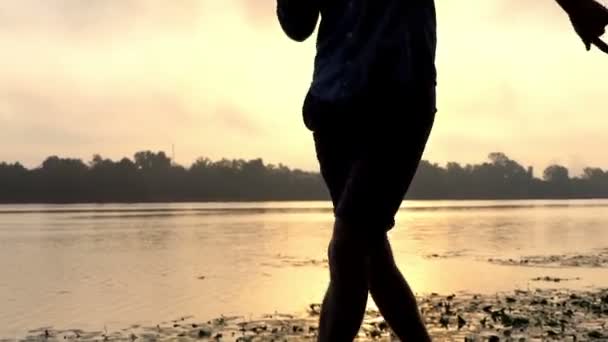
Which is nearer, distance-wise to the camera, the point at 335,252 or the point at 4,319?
the point at 335,252

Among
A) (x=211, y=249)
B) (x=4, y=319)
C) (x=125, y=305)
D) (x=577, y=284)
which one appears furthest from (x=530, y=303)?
(x=211, y=249)

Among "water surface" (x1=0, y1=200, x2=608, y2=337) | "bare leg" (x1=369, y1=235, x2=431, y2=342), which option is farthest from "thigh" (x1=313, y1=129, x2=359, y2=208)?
"water surface" (x1=0, y1=200, x2=608, y2=337)

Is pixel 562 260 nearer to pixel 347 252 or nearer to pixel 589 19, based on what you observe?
pixel 589 19

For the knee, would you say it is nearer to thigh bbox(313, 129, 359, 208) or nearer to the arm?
thigh bbox(313, 129, 359, 208)

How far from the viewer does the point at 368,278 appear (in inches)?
123

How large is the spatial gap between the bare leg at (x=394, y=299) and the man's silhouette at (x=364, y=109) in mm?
131

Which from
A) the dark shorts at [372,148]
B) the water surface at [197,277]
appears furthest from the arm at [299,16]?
the water surface at [197,277]

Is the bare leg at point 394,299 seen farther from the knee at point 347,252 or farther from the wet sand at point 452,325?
the wet sand at point 452,325

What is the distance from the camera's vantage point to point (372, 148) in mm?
2855

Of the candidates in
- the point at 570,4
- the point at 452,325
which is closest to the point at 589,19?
the point at 570,4

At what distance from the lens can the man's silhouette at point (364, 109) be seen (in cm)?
286

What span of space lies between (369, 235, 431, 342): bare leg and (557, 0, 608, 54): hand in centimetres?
107

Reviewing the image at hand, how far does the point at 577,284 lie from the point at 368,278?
47.1ft

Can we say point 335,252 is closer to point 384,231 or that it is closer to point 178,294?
point 384,231
